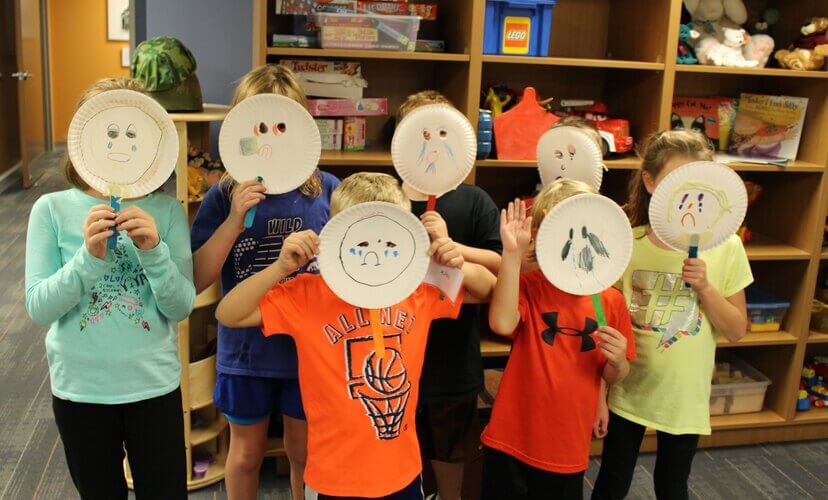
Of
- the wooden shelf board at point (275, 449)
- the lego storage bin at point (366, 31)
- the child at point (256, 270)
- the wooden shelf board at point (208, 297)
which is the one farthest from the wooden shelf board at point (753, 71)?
the wooden shelf board at point (275, 449)

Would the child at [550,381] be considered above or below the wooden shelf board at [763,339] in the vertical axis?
above

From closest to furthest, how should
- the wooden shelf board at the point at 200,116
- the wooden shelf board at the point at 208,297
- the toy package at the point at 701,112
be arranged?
the wooden shelf board at the point at 200,116 → the wooden shelf board at the point at 208,297 → the toy package at the point at 701,112

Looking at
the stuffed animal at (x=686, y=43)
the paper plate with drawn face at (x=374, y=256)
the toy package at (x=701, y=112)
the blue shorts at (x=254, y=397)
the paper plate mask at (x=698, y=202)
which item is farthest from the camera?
the toy package at (x=701, y=112)

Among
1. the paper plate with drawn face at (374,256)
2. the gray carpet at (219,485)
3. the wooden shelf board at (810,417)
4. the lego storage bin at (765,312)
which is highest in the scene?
the paper plate with drawn face at (374,256)

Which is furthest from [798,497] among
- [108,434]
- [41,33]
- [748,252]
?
[41,33]

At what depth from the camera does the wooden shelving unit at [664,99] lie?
2740mm

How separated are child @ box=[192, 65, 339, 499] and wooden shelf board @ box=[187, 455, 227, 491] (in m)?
0.63

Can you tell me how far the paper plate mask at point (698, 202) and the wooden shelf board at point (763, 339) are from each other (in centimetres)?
128

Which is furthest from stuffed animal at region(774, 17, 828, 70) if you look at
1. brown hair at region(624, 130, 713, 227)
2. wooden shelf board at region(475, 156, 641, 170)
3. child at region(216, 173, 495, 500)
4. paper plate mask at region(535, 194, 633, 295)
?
child at region(216, 173, 495, 500)

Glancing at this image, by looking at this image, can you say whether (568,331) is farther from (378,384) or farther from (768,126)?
(768,126)

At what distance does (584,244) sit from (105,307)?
93 cm

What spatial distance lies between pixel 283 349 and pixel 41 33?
8.01 metres

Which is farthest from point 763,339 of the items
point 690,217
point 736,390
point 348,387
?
point 348,387

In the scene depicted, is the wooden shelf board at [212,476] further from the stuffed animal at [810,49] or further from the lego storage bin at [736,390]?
the stuffed animal at [810,49]
